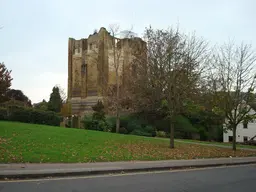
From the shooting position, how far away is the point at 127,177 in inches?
382

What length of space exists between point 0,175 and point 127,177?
4.12m

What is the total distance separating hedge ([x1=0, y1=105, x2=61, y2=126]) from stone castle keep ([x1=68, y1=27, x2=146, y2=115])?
1905cm

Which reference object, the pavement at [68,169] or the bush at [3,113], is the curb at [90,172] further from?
the bush at [3,113]

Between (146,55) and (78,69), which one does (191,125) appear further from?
(78,69)

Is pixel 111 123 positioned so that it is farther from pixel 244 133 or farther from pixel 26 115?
pixel 244 133

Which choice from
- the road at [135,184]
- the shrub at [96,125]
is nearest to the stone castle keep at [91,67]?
the shrub at [96,125]

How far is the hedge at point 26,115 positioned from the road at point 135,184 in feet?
65.2

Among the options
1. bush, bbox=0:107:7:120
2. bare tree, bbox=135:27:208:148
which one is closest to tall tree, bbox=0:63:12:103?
bush, bbox=0:107:7:120

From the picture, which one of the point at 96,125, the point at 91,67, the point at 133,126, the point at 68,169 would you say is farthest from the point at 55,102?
the point at 68,169

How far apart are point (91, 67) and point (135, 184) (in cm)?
4564

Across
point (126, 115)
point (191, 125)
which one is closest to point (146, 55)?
point (126, 115)

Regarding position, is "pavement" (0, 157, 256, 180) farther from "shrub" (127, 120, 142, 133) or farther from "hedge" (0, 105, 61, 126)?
"shrub" (127, 120, 142, 133)

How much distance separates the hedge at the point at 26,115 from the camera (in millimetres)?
27359

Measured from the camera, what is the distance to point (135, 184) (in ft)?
27.8
